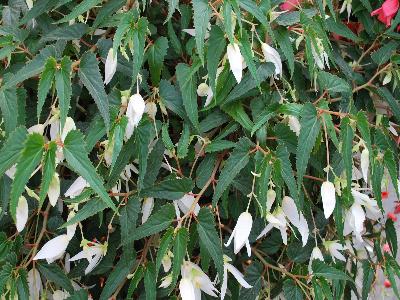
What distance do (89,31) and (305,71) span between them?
0.38 metres

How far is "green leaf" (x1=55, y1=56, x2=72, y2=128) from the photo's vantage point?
2.35 feet

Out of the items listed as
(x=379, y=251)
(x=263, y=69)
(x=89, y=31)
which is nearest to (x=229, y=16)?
(x=263, y=69)

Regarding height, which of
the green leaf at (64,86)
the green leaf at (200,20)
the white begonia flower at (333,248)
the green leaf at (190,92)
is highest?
the green leaf at (200,20)

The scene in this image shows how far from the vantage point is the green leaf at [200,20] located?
0.75 metres

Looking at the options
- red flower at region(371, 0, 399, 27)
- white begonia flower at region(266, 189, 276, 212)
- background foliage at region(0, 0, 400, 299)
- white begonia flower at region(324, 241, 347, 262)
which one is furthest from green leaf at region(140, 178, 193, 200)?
red flower at region(371, 0, 399, 27)

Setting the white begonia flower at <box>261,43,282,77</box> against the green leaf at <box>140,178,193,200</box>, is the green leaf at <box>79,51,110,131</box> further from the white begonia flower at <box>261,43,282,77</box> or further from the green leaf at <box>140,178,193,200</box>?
the white begonia flower at <box>261,43,282,77</box>

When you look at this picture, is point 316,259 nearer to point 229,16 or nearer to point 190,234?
point 190,234

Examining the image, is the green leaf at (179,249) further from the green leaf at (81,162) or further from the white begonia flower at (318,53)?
the white begonia flower at (318,53)

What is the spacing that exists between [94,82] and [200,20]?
16cm

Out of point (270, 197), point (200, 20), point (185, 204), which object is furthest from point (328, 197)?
point (200, 20)

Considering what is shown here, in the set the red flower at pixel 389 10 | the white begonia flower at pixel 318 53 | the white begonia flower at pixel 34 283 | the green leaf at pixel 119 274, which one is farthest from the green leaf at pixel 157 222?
the red flower at pixel 389 10

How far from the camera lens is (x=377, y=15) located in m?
1.21

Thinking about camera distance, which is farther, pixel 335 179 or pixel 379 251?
pixel 379 251

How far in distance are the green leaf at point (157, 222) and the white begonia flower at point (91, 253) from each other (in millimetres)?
111
